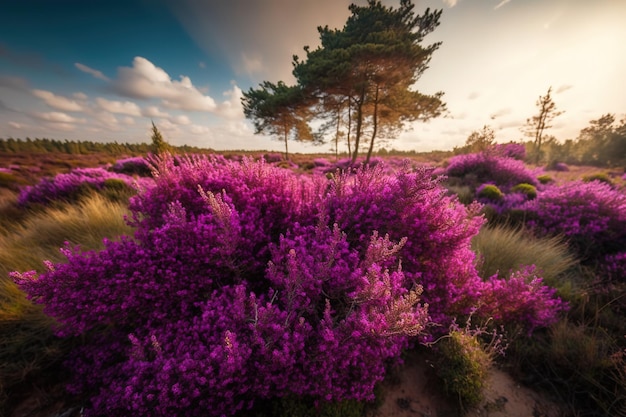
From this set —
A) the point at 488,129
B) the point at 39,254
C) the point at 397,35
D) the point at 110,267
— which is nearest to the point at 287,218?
the point at 110,267

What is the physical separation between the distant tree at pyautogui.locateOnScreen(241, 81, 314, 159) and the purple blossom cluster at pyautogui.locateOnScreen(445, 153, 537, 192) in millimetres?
12552

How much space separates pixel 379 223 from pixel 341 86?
17.0 meters

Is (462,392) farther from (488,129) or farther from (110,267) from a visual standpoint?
(488,129)

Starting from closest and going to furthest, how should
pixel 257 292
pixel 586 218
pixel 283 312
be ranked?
pixel 283 312 < pixel 257 292 < pixel 586 218

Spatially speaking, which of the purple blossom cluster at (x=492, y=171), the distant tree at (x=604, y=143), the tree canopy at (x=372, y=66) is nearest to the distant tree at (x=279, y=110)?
the tree canopy at (x=372, y=66)

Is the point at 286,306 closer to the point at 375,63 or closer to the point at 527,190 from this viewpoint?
the point at 527,190

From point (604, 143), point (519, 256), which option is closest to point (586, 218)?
point (519, 256)

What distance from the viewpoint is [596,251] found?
4.91 meters

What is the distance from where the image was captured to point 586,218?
526 centimetres

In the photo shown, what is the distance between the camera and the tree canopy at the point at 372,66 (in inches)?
552

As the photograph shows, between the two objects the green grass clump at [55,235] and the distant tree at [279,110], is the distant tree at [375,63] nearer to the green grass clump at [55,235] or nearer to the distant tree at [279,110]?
the distant tree at [279,110]

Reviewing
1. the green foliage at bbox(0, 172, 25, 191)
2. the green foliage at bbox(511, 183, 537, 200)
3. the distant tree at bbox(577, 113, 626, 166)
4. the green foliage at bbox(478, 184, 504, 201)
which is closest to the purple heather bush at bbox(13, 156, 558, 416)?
the green foliage at bbox(478, 184, 504, 201)

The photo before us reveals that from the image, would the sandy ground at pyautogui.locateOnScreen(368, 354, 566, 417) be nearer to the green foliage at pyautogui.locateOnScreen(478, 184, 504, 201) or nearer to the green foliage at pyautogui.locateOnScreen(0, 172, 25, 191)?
the green foliage at pyautogui.locateOnScreen(478, 184, 504, 201)

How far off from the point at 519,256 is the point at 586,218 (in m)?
2.50
